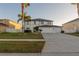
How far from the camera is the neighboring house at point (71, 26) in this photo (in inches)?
261

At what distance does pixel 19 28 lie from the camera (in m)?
6.55

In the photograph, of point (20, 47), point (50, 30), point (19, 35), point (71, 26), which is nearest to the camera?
point (20, 47)

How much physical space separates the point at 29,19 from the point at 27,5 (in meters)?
0.46

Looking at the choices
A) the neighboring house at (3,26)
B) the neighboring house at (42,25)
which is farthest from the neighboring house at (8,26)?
the neighboring house at (42,25)

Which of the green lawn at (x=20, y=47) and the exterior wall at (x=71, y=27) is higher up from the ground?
the exterior wall at (x=71, y=27)

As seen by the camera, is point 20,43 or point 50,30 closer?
point 20,43

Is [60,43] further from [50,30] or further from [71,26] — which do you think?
[71,26]

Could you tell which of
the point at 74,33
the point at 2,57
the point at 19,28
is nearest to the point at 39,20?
the point at 19,28

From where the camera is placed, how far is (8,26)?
6.60m

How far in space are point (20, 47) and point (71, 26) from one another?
169 cm

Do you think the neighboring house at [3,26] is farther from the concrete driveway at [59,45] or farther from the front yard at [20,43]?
the concrete driveway at [59,45]

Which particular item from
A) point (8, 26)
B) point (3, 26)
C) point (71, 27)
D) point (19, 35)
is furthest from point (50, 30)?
point (3, 26)

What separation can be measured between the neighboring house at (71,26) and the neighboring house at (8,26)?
142 cm

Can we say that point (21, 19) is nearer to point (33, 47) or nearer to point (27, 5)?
point (27, 5)
